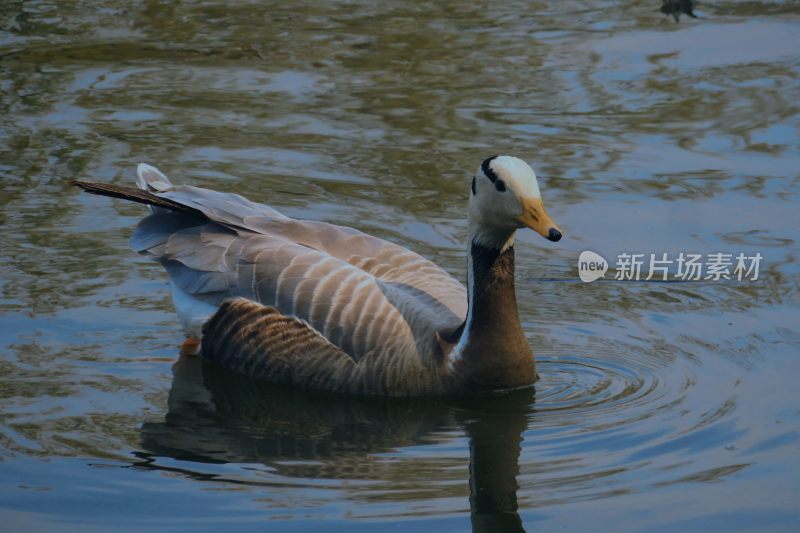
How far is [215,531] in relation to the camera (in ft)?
20.4

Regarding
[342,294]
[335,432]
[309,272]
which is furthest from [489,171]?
[335,432]

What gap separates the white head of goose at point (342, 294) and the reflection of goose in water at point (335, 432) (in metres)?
0.13

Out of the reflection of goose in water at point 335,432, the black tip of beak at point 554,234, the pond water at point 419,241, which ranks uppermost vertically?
the black tip of beak at point 554,234

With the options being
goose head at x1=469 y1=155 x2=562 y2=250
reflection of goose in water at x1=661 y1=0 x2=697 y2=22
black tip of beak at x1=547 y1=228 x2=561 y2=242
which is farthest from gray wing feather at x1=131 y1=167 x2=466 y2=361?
reflection of goose in water at x1=661 y1=0 x2=697 y2=22

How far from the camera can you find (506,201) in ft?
25.0

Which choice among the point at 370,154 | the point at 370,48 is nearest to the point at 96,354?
the point at 370,154

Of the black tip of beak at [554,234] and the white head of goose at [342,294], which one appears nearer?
the black tip of beak at [554,234]

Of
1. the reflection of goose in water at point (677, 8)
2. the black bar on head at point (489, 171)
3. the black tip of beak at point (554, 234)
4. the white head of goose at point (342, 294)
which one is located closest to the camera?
the black tip of beak at point (554, 234)

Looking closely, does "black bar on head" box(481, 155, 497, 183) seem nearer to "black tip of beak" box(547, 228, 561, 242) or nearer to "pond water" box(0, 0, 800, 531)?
"black tip of beak" box(547, 228, 561, 242)

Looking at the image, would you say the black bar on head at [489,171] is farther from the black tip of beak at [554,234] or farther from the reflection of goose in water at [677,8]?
the reflection of goose in water at [677,8]

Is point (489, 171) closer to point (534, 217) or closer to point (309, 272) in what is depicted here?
point (534, 217)

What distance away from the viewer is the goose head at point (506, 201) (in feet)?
24.7

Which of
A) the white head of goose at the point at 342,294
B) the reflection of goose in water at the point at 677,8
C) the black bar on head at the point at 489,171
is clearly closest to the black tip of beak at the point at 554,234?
the white head of goose at the point at 342,294

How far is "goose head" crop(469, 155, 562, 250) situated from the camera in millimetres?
7543
